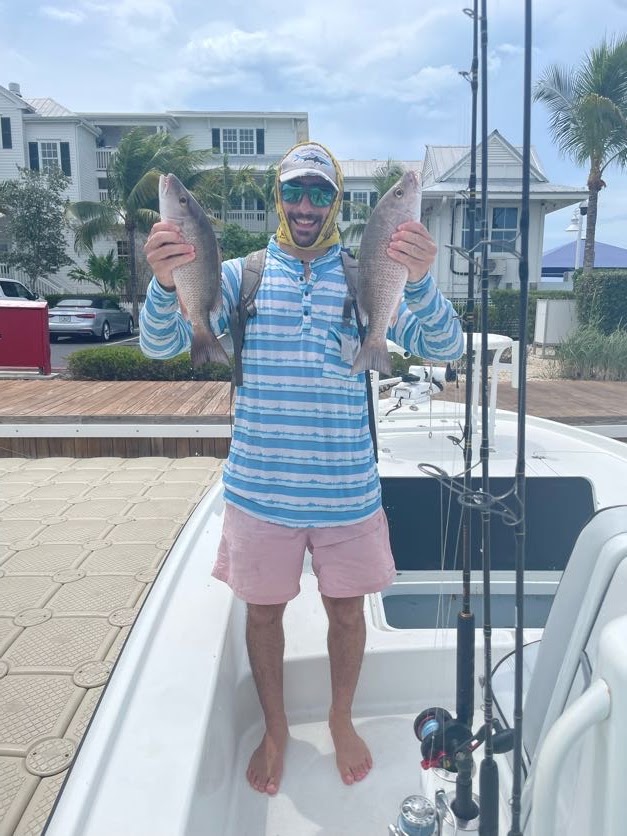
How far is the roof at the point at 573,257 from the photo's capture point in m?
33.1

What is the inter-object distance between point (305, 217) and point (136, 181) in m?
22.0

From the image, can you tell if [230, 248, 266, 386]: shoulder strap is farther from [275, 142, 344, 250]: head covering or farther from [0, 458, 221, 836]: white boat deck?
[0, 458, 221, 836]: white boat deck

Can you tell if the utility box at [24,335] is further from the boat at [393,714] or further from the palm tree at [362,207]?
the palm tree at [362,207]

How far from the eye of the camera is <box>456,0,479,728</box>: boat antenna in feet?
5.11

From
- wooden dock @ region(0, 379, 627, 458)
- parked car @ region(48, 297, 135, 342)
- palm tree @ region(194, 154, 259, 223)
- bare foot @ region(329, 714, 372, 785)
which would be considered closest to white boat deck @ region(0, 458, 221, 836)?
wooden dock @ region(0, 379, 627, 458)

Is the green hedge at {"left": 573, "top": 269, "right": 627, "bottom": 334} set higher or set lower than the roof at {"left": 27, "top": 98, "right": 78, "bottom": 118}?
lower

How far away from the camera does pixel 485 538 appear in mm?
1406

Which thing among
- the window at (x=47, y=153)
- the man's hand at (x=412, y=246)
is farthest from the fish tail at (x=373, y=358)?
the window at (x=47, y=153)

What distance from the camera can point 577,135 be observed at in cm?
1631

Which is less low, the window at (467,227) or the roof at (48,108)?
the roof at (48,108)

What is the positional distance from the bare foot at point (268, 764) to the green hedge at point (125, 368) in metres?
7.47

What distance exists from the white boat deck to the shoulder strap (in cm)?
136

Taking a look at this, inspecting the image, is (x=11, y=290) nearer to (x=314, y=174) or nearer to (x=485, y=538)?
(x=314, y=174)

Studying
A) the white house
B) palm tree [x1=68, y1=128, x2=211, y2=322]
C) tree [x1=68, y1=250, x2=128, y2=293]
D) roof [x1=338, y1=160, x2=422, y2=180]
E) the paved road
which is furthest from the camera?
roof [x1=338, y1=160, x2=422, y2=180]
